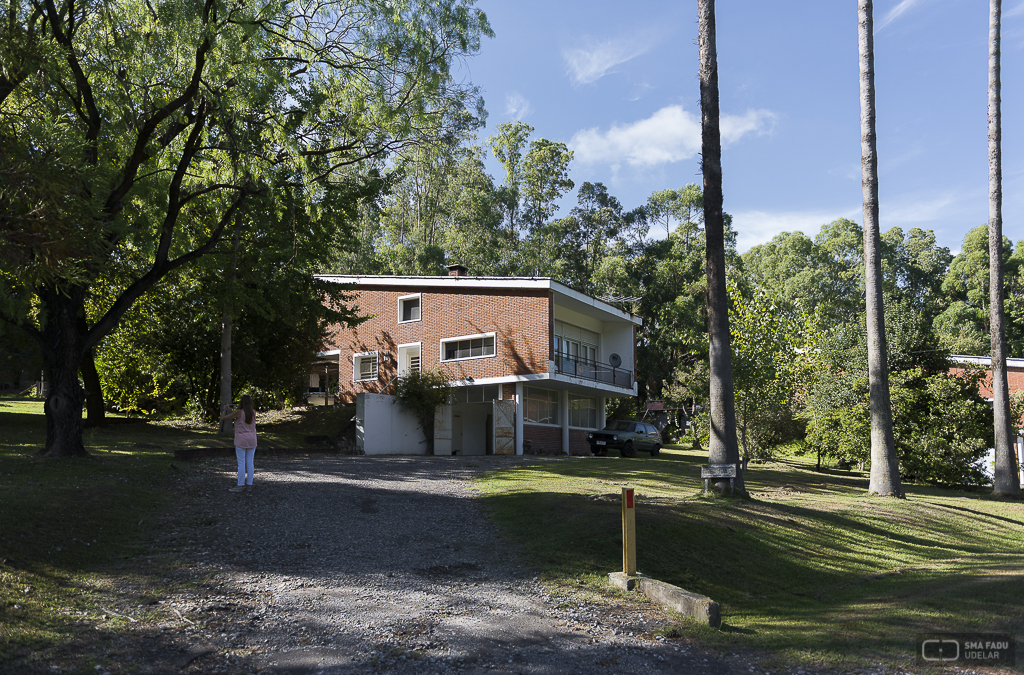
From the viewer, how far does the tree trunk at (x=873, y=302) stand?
1723cm

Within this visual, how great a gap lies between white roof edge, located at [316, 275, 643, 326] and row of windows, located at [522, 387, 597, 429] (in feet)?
13.7

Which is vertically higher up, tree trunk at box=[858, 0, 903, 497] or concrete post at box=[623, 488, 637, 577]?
tree trunk at box=[858, 0, 903, 497]

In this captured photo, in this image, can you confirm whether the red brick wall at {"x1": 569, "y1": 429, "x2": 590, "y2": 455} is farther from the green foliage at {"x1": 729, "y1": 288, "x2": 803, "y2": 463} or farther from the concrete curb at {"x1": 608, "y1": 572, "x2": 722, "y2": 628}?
the concrete curb at {"x1": 608, "y1": 572, "x2": 722, "y2": 628}

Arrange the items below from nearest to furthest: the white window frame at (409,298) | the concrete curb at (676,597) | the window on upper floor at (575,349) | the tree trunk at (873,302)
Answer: the concrete curb at (676,597), the tree trunk at (873,302), the window on upper floor at (575,349), the white window frame at (409,298)

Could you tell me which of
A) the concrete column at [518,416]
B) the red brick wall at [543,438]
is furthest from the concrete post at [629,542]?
the red brick wall at [543,438]

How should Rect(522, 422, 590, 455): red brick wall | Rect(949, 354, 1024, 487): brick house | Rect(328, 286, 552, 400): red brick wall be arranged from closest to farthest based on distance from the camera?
Rect(949, 354, 1024, 487): brick house
Rect(328, 286, 552, 400): red brick wall
Rect(522, 422, 590, 455): red brick wall

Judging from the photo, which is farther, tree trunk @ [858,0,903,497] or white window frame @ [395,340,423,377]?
white window frame @ [395,340,423,377]

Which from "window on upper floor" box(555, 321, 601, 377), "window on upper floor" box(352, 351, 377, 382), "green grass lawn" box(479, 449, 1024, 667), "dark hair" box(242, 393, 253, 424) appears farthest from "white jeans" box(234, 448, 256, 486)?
"window on upper floor" box(352, 351, 377, 382)

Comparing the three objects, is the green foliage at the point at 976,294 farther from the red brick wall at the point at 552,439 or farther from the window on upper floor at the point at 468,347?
the window on upper floor at the point at 468,347

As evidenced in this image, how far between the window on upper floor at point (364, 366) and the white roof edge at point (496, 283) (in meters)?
3.31

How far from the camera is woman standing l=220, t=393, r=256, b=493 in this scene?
41.6 feet

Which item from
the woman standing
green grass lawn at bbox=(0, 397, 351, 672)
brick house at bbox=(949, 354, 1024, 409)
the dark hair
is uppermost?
brick house at bbox=(949, 354, 1024, 409)

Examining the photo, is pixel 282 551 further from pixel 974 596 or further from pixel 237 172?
pixel 237 172

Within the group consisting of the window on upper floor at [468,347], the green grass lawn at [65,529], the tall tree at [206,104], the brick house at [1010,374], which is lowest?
the green grass lawn at [65,529]
